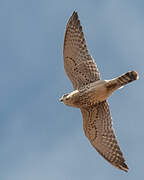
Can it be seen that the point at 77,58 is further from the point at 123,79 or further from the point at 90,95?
the point at 123,79

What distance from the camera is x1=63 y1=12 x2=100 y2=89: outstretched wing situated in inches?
797

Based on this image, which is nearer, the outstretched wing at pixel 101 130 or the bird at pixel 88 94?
the bird at pixel 88 94

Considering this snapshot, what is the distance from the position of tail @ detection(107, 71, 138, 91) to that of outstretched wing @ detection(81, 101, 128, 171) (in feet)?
4.16

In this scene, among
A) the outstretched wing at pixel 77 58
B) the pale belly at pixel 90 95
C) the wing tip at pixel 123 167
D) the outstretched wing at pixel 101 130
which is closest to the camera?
the wing tip at pixel 123 167

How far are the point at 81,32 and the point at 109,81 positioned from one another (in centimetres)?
268

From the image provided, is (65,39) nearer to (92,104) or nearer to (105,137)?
(92,104)

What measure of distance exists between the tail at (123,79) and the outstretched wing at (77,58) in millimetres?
923

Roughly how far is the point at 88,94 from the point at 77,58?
5.61 ft

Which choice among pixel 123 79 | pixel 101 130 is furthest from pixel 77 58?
pixel 101 130

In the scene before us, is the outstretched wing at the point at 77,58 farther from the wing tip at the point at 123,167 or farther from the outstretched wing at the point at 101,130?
the wing tip at the point at 123,167

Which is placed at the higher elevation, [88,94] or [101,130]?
[88,94]

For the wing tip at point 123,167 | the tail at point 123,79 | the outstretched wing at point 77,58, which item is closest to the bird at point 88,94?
the outstretched wing at point 77,58

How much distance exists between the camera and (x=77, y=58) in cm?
2047

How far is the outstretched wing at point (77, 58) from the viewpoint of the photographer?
2023 cm
